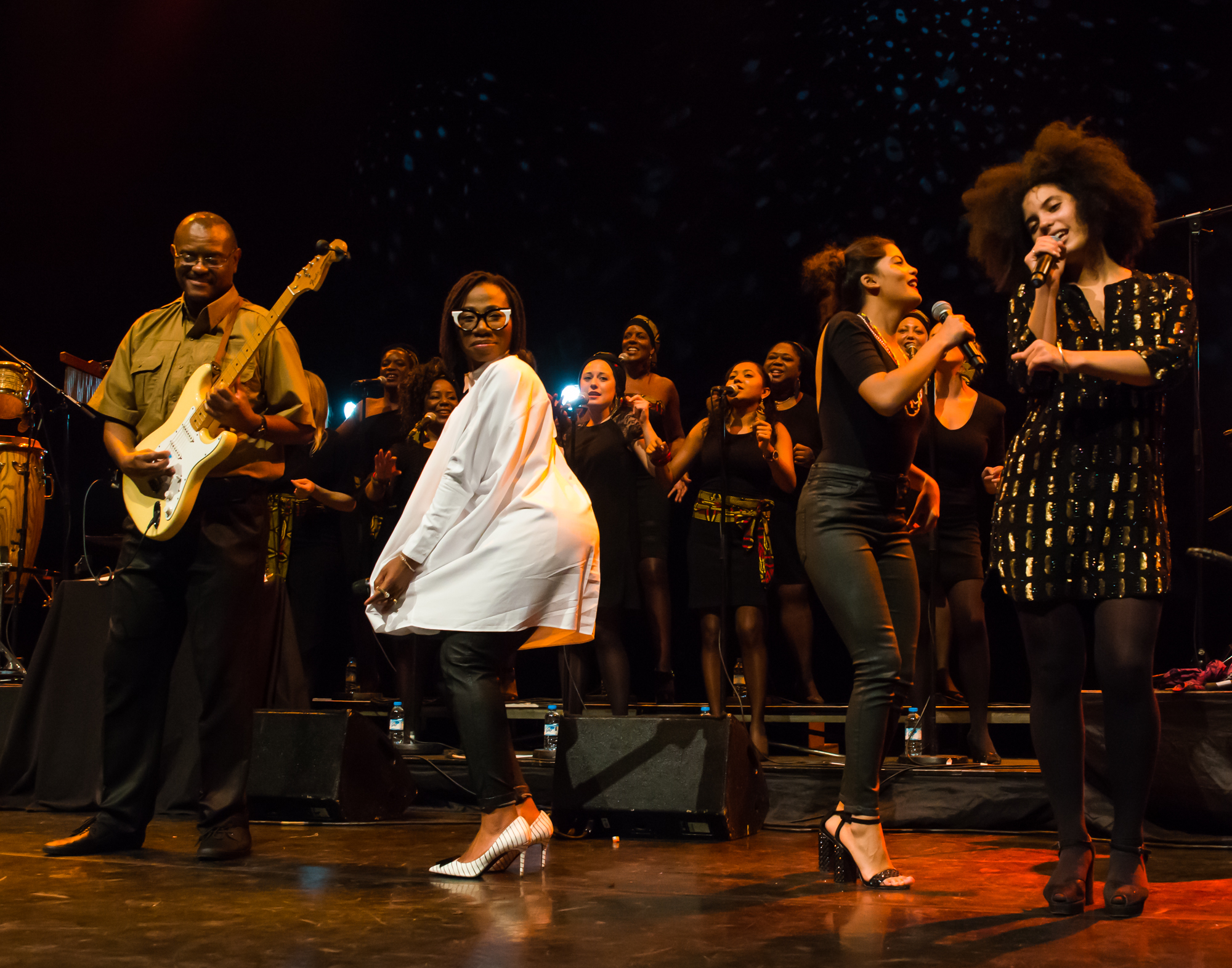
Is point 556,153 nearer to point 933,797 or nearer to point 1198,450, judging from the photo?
point 1198,450

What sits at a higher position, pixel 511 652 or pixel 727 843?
pixel 511 652

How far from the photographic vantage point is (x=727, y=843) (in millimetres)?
3738

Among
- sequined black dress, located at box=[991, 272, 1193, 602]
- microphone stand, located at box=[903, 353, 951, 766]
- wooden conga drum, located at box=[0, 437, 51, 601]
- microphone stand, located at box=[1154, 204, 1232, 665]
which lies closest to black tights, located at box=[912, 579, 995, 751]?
microphone stand, located at box=[903, 353, 951, 766]

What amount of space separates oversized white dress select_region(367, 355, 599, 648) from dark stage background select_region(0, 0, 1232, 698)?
3862mm

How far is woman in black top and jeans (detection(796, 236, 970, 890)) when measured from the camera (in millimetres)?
2959

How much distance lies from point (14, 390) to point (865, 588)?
5.13 meters

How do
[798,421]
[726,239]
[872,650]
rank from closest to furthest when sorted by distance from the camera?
[872,650], [798,421], [726,239]

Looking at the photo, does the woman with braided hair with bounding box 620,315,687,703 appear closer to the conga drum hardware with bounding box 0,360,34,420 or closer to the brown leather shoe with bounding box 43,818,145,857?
the brown leather shoe with bounding box 43,818,145,857

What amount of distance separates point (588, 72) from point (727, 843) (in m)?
5.23

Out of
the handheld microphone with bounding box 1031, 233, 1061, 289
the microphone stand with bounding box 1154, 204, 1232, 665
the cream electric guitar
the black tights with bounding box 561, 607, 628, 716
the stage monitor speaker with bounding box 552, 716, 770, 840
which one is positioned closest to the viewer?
the handheld microphone with bounding box 1031, 233, 1061, 289

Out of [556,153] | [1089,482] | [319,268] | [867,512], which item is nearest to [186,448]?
[319,268]

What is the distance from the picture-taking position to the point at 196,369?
11.6 ft

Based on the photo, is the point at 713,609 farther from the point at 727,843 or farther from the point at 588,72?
the point at 588,72

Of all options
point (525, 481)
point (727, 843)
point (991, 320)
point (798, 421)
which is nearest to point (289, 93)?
point (798, 421)
